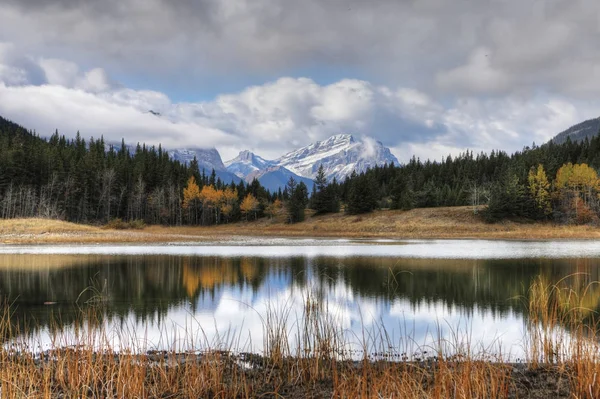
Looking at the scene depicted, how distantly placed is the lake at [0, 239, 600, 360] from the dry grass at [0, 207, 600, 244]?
28.3 meters

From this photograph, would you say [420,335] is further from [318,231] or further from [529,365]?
[318,231]

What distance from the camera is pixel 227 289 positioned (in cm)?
2216

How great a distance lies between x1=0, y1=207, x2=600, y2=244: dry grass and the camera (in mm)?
61375

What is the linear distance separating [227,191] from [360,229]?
46998mm

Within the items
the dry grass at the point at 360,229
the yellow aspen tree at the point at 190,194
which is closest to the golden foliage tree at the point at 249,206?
the dry grass at the point at 360,229

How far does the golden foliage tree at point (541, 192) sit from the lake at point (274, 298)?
53717 mm

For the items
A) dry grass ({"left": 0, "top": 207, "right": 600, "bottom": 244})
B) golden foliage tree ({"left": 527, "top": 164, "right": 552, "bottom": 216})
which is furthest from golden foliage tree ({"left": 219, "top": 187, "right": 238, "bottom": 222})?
golden foliage tree ({"left": 527, "top": 164, "right": 552, "bottom": 216})

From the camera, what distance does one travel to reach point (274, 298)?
19.4 meters

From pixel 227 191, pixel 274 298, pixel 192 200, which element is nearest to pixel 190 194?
pixel 192 200

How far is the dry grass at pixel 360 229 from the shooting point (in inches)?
2416

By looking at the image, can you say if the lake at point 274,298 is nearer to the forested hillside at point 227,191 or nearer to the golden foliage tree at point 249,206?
the forested hillside at point 227,191

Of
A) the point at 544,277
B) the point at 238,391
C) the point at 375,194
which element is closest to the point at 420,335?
the point at 238,391

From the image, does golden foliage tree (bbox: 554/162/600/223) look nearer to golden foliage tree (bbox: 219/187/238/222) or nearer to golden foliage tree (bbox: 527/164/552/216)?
golden foliage tree (bbox: 527/164/552/216)

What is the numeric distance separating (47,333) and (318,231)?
79.3 metres
